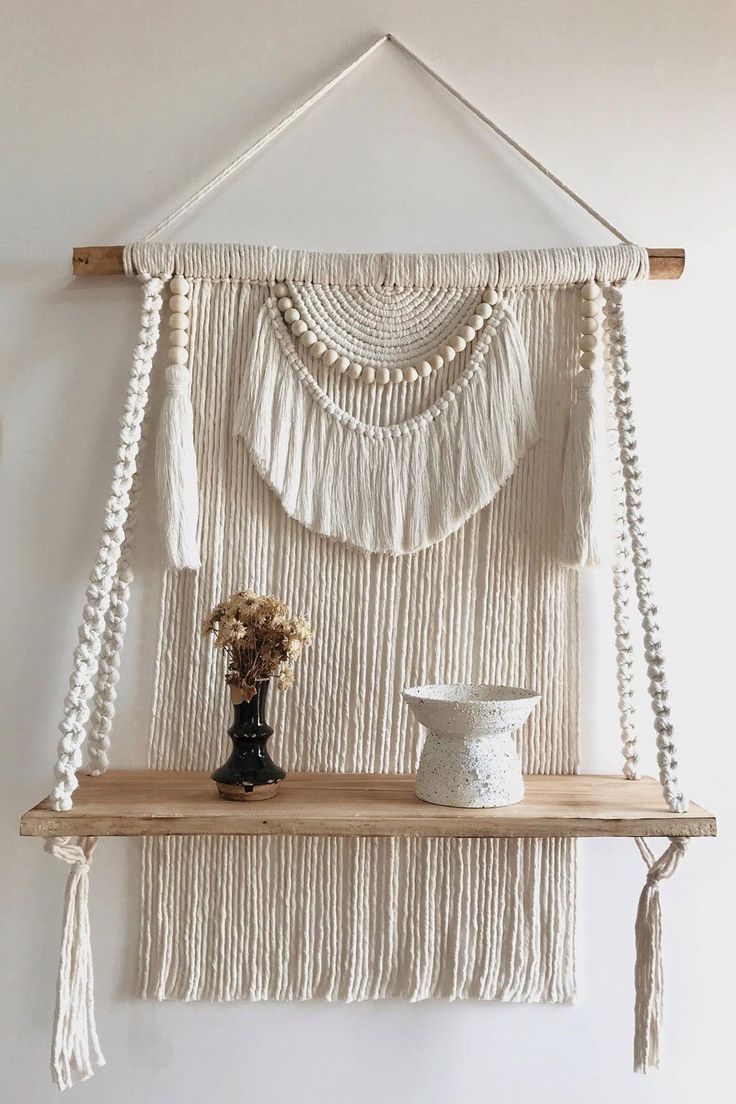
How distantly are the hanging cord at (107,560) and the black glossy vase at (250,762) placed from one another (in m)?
0.15

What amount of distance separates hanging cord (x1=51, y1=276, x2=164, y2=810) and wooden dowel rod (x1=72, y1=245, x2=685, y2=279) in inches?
1.8

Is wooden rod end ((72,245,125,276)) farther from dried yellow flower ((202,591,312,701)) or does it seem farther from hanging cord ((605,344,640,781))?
hanging cord ((605,344,640,781))

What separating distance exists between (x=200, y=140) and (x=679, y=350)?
65 cm

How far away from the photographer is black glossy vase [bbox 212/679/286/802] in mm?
971

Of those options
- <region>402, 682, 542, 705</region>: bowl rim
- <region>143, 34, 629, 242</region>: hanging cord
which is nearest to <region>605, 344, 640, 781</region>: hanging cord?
<region>402, 682, 542, 705</region>: bowl rim

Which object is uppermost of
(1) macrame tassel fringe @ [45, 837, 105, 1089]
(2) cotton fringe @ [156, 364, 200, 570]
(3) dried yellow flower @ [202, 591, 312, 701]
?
(2) cotton fringe @ [156, 364, 200, 570]

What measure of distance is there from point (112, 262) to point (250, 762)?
60cm

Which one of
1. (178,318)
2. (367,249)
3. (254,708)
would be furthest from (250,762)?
(367,249)

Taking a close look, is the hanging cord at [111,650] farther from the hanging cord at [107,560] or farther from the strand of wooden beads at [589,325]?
the strand of wooden beads at [589,325]

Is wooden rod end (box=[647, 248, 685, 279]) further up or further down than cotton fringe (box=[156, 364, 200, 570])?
further up

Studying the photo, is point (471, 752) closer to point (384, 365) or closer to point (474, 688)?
point (474, 688)

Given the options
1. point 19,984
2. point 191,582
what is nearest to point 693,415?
point 191,582

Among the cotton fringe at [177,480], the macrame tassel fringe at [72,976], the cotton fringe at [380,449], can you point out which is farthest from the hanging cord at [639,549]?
the macrame tassel fringe at [72,976]

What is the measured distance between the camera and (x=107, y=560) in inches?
39.3
